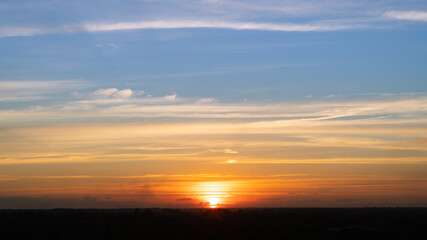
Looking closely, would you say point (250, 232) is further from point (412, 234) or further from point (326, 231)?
point (412, 234)

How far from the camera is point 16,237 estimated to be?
181ft

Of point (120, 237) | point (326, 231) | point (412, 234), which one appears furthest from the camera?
point (326, 231)

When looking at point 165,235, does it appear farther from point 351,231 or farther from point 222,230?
point 351,231

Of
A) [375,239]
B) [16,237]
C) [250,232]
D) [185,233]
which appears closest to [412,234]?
[375,239]

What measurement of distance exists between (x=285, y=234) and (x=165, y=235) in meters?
12.4

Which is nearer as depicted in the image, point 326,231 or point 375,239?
point 375,239

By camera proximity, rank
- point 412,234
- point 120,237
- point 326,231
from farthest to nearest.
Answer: point 326,231 → point 412,234 → point 120,237

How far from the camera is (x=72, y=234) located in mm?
58406

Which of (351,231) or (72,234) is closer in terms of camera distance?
(72,234)

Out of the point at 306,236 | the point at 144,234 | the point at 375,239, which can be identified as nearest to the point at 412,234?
the point at 375,239

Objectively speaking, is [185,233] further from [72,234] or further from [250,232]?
[72,234]

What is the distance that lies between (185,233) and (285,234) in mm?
10651

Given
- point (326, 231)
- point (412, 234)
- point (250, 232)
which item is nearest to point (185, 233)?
point (250, 232)

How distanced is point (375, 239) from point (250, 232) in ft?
42.8
